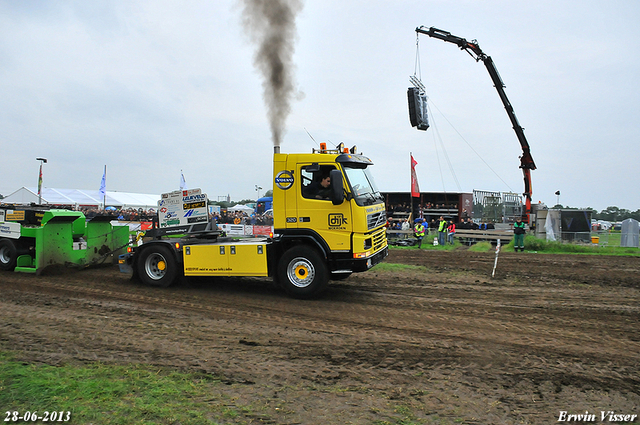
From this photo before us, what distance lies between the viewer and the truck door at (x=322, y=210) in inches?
294

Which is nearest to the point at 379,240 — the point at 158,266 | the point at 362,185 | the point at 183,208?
the point at 362,185

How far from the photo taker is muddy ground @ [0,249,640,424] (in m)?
3.76

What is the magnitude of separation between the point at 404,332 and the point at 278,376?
7.39 feet

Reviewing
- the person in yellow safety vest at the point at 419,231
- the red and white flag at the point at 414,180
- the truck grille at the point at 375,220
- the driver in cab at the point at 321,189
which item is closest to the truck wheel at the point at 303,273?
the driver in cab at the point at 321,189

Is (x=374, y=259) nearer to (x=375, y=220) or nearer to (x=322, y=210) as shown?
(x=375, y=220)

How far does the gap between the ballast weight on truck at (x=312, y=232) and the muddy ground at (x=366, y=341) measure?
567 millimetres

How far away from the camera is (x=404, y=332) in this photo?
19.1 ft

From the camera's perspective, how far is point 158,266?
8938mm

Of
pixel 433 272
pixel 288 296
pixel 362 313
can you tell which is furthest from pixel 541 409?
pixel 433 272

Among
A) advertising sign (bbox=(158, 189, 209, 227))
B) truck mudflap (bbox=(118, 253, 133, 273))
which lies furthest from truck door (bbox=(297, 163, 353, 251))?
truck mudflap (bbox=(118, 253, 133, 273))

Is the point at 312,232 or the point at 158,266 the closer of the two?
the point at 312,232

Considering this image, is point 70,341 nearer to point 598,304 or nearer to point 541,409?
point 541,409

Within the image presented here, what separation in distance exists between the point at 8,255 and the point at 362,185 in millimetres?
9138

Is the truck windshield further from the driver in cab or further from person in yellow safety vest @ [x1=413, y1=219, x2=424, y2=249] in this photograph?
person in yellow safety vest @ [x1=413, y1=219, x2=424, y2=249]
